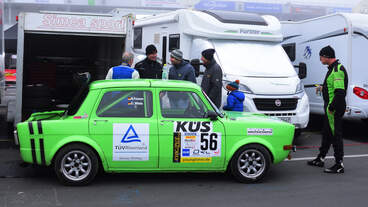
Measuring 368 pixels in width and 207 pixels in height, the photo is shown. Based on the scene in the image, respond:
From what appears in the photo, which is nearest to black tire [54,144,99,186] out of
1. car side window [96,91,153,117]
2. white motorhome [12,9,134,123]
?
car side window [96,91,153,117]

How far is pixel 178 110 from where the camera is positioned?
676cm

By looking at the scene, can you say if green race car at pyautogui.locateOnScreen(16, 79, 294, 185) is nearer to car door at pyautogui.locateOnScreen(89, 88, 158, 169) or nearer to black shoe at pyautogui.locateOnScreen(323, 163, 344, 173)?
car door at pyautogui.locateOnScreen(89, 88, 158, 169)

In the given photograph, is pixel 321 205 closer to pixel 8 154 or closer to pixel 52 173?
pixel 52 173

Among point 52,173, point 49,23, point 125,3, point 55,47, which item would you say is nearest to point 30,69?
point 55,47

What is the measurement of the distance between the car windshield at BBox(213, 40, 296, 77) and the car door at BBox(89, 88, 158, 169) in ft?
12.2

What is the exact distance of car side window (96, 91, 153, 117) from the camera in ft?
21.8

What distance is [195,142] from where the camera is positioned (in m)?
6.74

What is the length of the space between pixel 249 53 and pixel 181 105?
13.9 feet

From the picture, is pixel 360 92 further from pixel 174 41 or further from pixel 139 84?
pixel 139 84

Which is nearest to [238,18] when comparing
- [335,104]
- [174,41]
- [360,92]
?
[174,41]

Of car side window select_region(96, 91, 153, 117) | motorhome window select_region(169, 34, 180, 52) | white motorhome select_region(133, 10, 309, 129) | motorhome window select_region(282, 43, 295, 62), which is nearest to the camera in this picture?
car side window select_region(96, 91, 153, 117)

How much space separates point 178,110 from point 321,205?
218cm

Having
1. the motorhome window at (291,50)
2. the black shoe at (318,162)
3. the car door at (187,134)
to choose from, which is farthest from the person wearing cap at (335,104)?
the motorhome window at (291,50)

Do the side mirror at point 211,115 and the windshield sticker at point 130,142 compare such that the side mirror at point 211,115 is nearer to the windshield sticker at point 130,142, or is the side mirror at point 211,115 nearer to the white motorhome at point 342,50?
the windshield sticker at point 130,142
